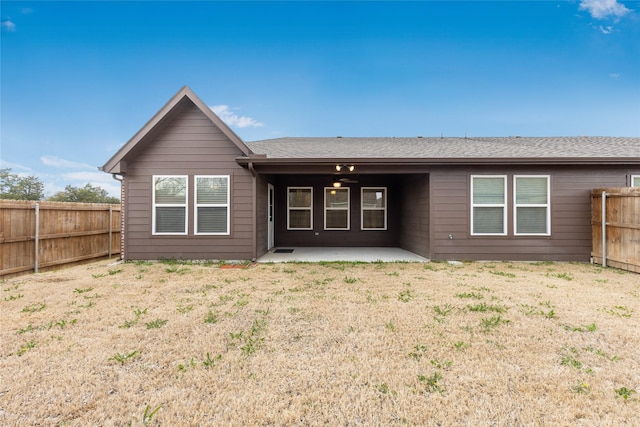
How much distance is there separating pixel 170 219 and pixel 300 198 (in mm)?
4420

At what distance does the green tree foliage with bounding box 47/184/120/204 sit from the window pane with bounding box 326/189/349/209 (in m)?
27.0

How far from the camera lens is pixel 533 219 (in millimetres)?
7250

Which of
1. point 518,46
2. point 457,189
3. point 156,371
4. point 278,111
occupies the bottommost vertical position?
point 156,371

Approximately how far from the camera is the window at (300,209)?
10312mm

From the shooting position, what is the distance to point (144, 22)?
42.0 ft

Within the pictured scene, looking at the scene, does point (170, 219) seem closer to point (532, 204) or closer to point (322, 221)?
point (322, 221)

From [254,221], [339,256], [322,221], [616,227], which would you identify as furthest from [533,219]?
[254,221]

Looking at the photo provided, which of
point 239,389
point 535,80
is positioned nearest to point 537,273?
point 239,389

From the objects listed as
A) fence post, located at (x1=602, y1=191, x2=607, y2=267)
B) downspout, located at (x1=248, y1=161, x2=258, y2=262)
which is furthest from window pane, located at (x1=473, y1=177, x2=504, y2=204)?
downspout, located at (x1=248, y1=161, x2=258, y2=262)

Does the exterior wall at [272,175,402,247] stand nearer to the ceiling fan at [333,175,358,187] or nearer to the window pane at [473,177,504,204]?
the ceiling fan at [333,175,358,187]

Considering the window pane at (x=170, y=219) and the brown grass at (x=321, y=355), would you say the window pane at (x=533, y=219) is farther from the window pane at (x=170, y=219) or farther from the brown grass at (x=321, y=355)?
the window pane at (x=170, y=219)

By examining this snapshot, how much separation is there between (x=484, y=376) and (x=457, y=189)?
19.5 ft

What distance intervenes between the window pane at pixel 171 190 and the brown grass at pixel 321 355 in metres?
2.92

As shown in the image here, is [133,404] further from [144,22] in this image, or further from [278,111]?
[278,111]
